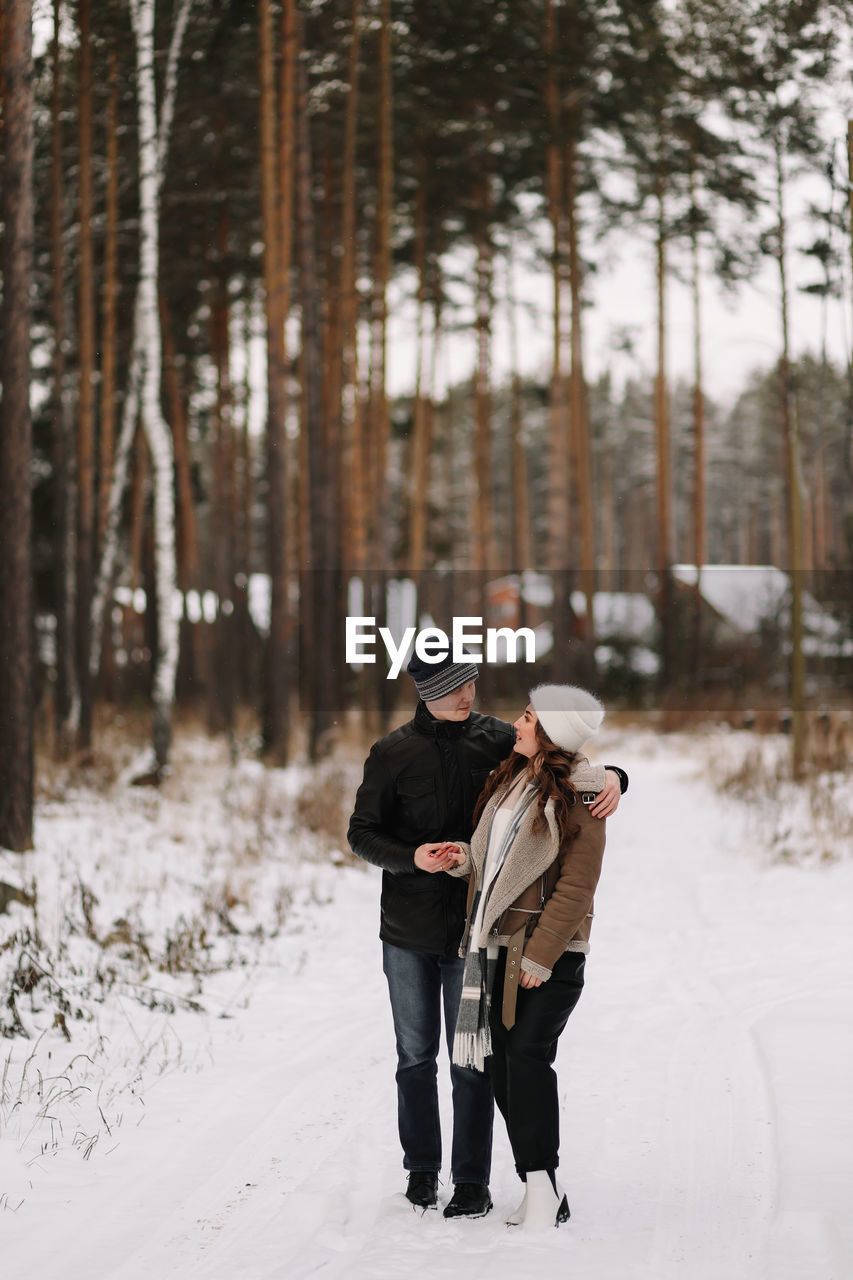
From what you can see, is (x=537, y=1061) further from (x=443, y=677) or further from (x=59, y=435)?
(x=59, y=435)

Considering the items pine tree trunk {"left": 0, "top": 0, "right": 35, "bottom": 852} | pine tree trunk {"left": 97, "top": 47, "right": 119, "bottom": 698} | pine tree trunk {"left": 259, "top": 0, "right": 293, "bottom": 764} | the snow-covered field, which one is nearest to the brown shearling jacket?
the snow-covered field

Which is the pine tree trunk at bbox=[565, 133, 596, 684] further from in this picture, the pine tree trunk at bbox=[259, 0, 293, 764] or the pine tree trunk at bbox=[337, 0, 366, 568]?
the pine tree trunk at bbox=[259, 0, 293, 764]

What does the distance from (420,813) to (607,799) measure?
68 centimetres

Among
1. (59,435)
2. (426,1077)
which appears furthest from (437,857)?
(59,435)

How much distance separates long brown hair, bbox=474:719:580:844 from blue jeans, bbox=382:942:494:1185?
2.13 ft

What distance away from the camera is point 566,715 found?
402 centimetres

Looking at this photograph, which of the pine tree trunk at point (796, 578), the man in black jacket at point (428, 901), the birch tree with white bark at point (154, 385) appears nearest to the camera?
the man in black jacket at point (428, 901)

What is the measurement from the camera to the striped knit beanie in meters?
4.25

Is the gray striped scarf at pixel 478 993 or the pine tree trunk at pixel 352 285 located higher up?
the pine tree trunk at pixel 352 285

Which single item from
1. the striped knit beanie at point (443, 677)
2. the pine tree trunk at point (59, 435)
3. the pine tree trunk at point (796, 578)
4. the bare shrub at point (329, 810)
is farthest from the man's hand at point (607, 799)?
the pine tree trunk at point (59, 435)

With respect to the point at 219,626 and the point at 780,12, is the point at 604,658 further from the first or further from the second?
the point at 780,12

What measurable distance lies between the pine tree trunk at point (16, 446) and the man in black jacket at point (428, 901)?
6655mm

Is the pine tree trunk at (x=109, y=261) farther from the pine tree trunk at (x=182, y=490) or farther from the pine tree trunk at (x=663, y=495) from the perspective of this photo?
the pine tree trunk at (x=663, y=495)

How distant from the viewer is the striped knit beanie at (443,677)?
4246 millimetres
